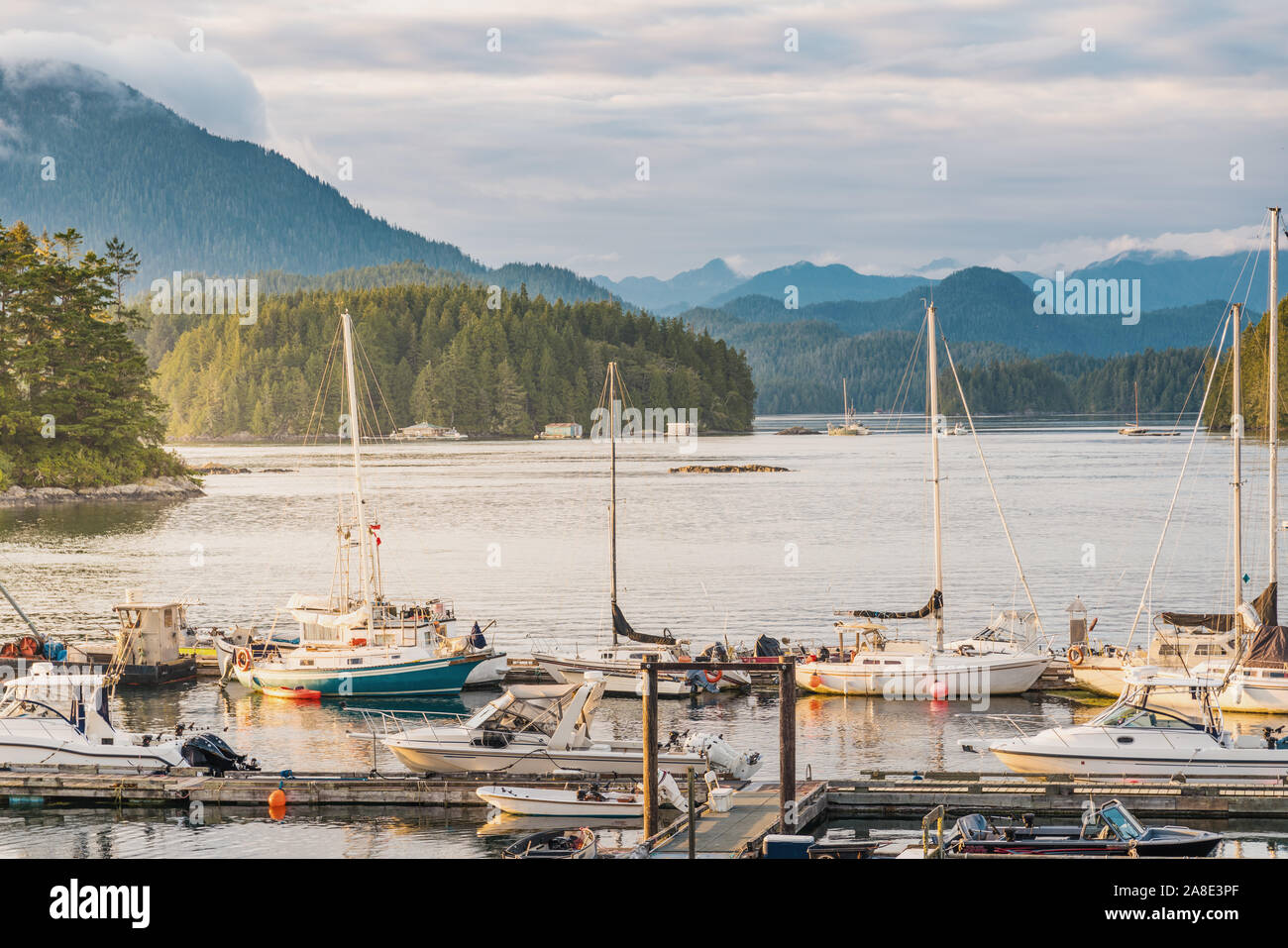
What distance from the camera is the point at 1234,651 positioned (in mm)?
38125

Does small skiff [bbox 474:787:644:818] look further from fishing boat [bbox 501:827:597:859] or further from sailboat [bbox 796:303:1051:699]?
sailboat [bbox 796:303:1051:699]

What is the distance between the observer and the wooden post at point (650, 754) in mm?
24094

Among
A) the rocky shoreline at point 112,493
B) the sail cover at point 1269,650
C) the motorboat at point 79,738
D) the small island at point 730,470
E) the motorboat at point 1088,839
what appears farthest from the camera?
the small island at point 730,470

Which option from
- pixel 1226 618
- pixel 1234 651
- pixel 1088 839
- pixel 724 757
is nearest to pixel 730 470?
pixel 1226 618

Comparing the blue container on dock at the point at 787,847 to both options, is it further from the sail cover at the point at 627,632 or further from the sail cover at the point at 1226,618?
the sail cover at the point at 627,632

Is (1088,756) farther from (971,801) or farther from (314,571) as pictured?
(314,571)

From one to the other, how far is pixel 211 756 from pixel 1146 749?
19.5 meters

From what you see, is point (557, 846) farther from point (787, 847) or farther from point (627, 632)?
point (627, 632)

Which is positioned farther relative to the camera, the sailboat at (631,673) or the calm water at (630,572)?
the sailboat at (631,673)

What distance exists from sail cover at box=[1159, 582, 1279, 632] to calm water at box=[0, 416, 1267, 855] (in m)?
4.46

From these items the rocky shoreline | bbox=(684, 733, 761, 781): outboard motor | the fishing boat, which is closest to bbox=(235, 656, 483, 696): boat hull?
bbox=(684, 733, 761, 781): outboard motor

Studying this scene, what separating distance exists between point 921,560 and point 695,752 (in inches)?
2035

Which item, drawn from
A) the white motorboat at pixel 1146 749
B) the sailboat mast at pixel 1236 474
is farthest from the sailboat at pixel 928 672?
the white motorboat at pixel 1146 749
